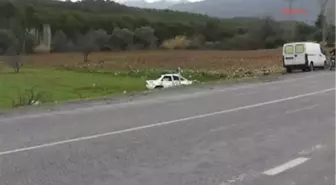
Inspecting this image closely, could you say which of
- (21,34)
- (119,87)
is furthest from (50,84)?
(21,34)

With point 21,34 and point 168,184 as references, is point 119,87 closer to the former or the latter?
point 168,184

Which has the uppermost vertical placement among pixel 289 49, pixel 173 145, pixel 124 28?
pixel 124 28

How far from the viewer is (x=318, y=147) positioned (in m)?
8.86

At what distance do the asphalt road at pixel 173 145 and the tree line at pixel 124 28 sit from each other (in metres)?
71.5

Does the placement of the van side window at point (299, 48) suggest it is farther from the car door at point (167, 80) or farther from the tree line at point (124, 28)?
the tree line at point (124, 28)

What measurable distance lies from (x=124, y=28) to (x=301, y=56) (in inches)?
3932

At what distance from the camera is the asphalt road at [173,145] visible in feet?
22.0

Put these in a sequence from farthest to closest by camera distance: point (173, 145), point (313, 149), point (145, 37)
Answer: point (145, 37) → point (173, 145) → point (313, 149)

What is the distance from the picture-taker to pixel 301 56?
3456cm

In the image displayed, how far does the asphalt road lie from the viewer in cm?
670

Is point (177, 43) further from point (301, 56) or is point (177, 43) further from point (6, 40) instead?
point (301, 56)

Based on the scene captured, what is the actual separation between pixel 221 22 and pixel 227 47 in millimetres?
36541

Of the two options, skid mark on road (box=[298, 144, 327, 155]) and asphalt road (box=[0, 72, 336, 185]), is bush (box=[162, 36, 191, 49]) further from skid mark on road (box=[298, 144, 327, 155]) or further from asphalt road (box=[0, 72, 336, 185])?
skid mark on road (box=[298, 144, 327, 155])

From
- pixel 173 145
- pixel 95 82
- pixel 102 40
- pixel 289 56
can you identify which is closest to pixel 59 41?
pixel 102 40
